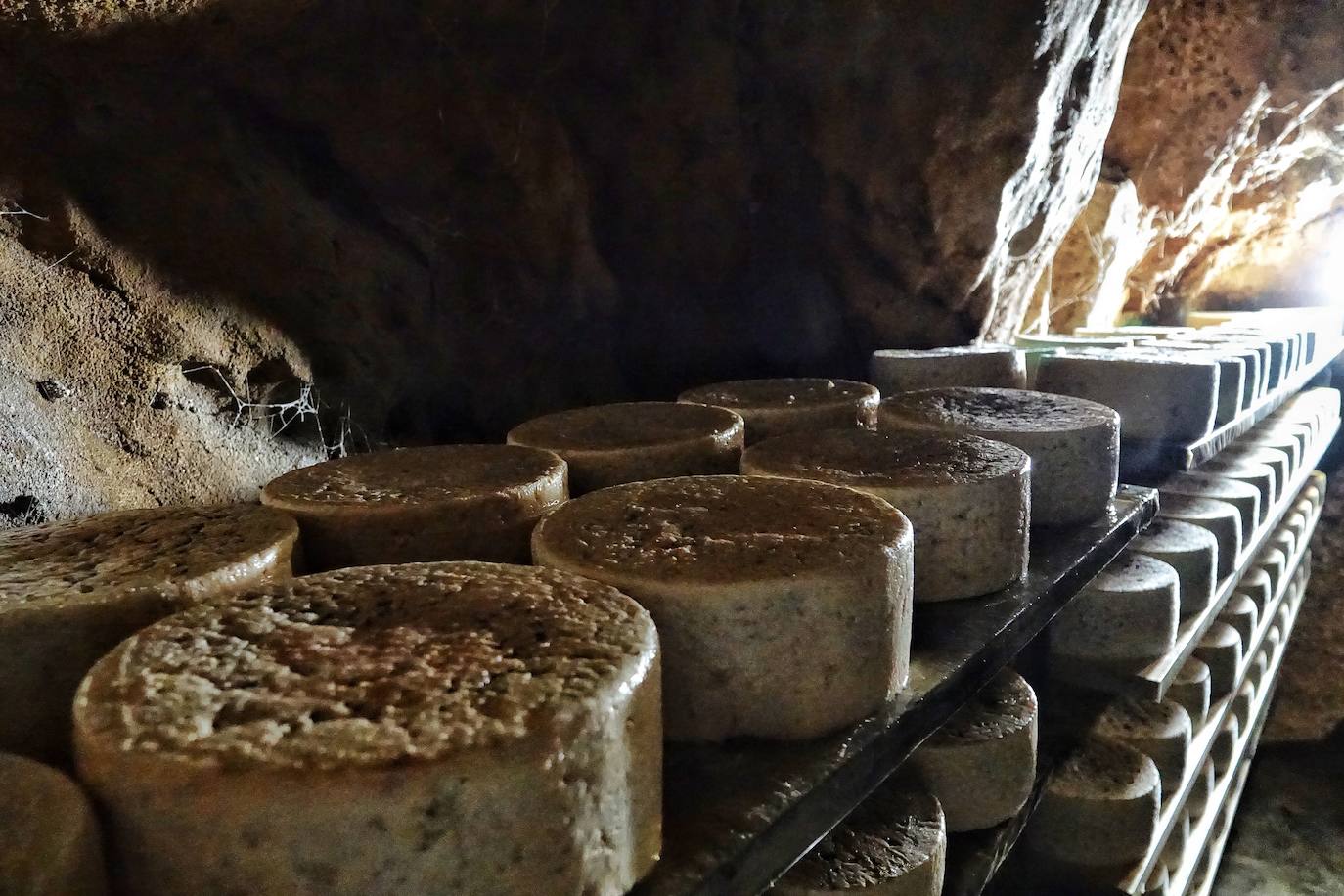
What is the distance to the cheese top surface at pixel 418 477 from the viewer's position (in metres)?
1.40

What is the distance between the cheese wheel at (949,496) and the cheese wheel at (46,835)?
113cm

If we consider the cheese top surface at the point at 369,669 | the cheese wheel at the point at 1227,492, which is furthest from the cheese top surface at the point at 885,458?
the cheese wheel at the point at 1227,492

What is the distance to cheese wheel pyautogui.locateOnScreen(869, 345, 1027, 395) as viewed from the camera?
2.77 m

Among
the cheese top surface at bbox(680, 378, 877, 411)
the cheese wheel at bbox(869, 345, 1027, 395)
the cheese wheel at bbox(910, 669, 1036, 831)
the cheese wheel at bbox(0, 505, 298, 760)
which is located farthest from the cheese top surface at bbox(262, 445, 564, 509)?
the cheese wheel at bbox(869, 345, 1027, 395)

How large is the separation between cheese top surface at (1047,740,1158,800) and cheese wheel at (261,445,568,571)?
1.59 meters

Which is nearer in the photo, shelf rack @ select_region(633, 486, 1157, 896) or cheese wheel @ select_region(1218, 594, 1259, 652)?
shelf rack @ select_region(633, 486, 1157, 896)

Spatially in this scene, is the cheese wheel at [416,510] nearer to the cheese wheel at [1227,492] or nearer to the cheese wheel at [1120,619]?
the cheese wheel at [1120,619]

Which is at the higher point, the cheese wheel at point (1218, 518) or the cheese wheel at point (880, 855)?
the cheese wheel at point (880, 855)

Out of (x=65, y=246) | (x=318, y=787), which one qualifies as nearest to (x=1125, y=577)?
(x=318, y=787)

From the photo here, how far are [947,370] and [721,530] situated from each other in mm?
1737

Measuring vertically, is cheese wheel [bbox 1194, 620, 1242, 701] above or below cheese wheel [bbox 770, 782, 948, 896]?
below

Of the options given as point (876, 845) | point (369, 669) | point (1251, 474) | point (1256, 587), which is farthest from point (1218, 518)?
point (369, 669)

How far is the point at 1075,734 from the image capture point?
247 centimetres

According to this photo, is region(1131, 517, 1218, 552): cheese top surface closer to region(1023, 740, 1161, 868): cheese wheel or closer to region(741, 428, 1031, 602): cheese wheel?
region(1023, 740, 1161, 868): cheese wheel
